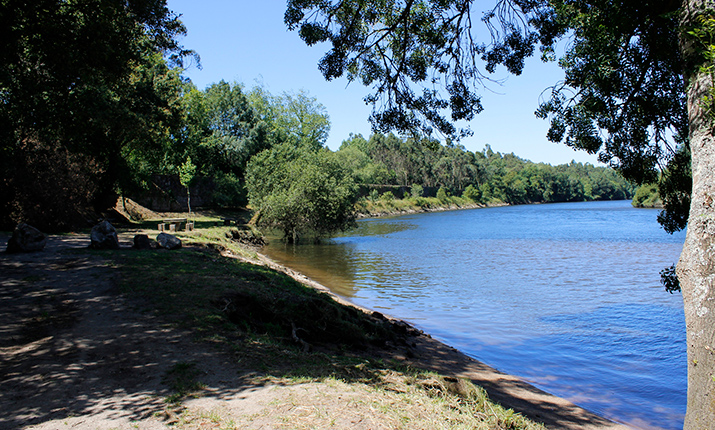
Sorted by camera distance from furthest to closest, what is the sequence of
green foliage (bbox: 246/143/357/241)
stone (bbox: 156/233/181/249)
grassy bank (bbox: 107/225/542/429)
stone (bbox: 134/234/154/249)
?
green foliage (bbox: 246/143/357/241)
stone (bbox: 156/233/181/249)
stone (bbox: 134/234/154/249)
grassy bank (bbox: 107/225/542/429)

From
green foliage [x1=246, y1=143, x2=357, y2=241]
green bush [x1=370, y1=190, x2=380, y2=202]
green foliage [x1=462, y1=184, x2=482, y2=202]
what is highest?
green foliage [x1=462, y1=184, x2=482, y2=202]

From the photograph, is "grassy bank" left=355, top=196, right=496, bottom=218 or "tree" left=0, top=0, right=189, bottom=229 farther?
"grassy bank" left=355, top=196, right=496, bottom=218

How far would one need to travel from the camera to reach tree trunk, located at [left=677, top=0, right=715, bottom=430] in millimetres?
3678

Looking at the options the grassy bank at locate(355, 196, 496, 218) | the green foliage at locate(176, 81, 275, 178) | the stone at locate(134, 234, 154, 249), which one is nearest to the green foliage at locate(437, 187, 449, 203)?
the grassy bank at locate(355, 196, 496, 218)

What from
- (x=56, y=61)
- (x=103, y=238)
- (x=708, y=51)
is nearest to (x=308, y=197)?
(x=103, y=238)

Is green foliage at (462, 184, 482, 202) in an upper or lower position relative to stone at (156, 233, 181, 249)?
upper

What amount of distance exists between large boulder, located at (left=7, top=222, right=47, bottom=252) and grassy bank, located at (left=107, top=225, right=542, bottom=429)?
2.57 meters

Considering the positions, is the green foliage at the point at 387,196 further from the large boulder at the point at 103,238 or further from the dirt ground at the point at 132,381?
the dirt ground at the point at 132,381

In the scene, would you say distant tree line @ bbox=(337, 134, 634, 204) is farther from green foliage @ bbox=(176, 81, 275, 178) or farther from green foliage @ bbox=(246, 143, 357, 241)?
green foliage @ bbox=(246, 143, 357, 241)

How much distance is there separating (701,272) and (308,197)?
87.3 feet

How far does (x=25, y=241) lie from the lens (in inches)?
466

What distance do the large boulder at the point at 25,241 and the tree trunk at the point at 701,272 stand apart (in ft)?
47.4

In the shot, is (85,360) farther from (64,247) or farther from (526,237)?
(526,237)

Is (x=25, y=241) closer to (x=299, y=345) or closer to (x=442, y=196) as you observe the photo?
(x=299, y=345)
